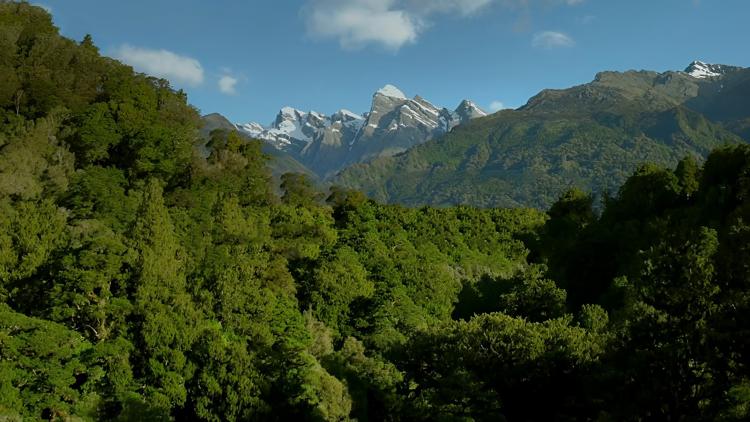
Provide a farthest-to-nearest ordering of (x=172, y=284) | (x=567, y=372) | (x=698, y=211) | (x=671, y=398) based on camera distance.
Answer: (x=698, y=211) < (x=172, y=284) < (x=567, y=372) < (x=671, y=398)

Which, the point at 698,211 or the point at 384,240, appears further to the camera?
the point at 384,240

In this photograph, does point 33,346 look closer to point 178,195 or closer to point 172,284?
point 172,284

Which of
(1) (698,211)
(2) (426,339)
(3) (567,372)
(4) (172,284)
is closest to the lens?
(3) (567,372)

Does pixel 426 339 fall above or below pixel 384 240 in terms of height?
below

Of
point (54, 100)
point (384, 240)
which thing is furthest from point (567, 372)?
point (54, 100)

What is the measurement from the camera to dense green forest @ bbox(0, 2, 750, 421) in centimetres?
1972

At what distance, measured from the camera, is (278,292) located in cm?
4369

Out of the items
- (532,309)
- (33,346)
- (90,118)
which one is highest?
(90,118)

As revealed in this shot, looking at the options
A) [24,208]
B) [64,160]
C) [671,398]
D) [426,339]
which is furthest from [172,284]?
[671,398]

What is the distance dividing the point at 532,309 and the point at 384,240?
24173 millimetres

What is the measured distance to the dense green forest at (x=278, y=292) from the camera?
19.7 meters

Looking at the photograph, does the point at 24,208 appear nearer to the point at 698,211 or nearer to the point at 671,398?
the point at 671,398

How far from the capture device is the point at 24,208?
33.1m

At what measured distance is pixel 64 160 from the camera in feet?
140
